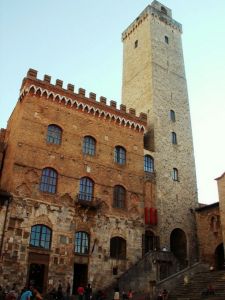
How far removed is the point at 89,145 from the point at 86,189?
385 cm

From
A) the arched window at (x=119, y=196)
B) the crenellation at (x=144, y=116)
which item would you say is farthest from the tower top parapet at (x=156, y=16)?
the arched window at (x=119, y=196)

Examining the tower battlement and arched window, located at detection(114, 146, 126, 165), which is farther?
arched window, located at detection(114, 146, 126, 165)

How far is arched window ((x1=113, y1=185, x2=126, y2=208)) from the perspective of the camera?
2799cm

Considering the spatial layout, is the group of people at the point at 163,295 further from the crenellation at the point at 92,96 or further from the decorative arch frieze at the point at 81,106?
the crenellation at the point at 92,96

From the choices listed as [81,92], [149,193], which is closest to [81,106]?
[81,92]

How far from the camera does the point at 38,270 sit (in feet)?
74.0

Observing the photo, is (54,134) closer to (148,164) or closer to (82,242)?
(82,242)

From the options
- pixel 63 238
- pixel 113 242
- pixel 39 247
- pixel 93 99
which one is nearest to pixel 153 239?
pixel 113 242

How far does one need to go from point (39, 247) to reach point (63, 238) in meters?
1.89

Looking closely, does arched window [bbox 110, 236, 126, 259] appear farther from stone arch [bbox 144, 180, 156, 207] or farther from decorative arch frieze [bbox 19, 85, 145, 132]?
decorative arch frieze [bbox 19, 85, 145, 132]

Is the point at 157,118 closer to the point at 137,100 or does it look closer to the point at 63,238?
the point at 137,100

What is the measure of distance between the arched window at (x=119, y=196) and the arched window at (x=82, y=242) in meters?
3.85

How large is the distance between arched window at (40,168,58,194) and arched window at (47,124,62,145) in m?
2.39

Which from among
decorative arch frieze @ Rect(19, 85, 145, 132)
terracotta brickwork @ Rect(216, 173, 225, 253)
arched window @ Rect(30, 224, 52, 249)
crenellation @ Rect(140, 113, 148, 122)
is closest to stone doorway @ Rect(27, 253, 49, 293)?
arched window @ Rect(30, 224, 52, 249)
